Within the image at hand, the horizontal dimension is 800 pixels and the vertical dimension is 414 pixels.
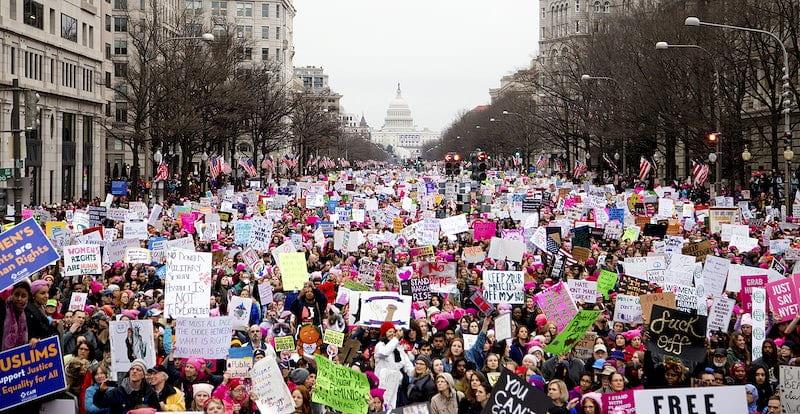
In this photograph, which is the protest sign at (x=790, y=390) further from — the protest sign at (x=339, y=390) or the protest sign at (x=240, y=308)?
the protest sign at (x=240, y=308)

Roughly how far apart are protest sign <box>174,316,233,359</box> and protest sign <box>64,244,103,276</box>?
270 inches

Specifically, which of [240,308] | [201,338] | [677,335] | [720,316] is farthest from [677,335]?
[240,308]

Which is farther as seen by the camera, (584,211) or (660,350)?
(584,211)

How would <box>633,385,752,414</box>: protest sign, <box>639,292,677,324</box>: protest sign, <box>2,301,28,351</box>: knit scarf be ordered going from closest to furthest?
1. <box>633,385,752,414</box>: protest sign
2. <box>2,301,28,351</box>: knit scarf
3. <box>639,292,677,324</box>: protest sign

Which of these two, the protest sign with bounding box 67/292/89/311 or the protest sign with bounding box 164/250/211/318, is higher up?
the protest sign with bounding box 164/250/211/318

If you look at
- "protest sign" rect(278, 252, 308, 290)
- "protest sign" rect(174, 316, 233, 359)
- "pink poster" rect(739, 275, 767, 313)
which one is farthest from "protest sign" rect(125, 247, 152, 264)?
"pink poster" rect(739, 275, 767, 313)

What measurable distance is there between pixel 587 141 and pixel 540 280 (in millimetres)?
50613

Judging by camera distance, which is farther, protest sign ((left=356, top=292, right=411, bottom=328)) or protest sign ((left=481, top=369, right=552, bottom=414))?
protest sign ((left=356, top=292, right=411, bottom=328))

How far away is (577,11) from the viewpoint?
143m

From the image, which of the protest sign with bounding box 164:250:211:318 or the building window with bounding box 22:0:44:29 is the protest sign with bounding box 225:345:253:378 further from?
the building window with bounding box 22:0:44:29

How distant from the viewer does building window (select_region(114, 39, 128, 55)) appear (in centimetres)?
9269

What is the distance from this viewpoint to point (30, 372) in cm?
970

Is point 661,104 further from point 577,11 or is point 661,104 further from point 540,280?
point 577,11

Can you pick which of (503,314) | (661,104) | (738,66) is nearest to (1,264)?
(503,314)
